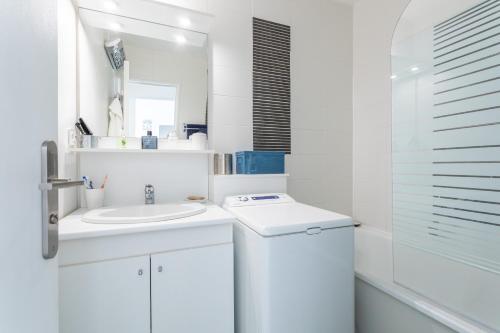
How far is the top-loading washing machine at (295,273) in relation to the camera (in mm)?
1165

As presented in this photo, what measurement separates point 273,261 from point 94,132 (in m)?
1.43

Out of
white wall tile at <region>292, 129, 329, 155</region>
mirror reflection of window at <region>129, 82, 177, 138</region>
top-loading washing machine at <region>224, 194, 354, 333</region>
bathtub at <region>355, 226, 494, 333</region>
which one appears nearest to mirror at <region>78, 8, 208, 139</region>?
mirror reflection of window at <region>129, 82, 177, 138</region>

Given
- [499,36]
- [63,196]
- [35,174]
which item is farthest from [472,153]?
[63,196]

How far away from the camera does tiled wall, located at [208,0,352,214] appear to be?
191 cm

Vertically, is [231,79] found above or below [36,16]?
above

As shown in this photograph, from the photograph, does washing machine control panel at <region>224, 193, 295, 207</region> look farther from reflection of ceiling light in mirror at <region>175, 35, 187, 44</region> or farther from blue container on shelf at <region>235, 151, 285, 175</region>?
reflection of ceiling light in mirror at <region>175, 35, 187, 44</region>

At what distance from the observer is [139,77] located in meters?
1.76

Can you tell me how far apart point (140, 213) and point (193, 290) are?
583 millimetres

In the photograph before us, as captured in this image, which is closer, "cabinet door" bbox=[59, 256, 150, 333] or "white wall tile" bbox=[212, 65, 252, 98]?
"cabinet door" bbox=[59, 256, 150, 333]

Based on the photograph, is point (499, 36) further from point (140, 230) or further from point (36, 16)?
point (140, 230)

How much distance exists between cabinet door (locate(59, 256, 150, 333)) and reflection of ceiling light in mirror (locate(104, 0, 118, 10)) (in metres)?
1.57

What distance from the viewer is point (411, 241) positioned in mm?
1509

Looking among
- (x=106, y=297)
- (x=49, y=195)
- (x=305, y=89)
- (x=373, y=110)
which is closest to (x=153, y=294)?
(x=106, y=297)

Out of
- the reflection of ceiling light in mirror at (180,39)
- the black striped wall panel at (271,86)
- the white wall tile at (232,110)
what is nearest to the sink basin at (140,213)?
the white wall tile at (232,110)
